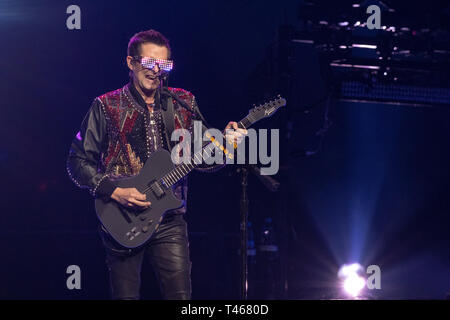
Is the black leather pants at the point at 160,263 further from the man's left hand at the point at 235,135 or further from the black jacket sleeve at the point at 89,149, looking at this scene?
the man's left hand at the point at 235,135

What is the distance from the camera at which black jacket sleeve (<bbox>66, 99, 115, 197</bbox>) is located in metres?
3.59

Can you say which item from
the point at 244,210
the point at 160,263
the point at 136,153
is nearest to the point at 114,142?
the point at 136,153

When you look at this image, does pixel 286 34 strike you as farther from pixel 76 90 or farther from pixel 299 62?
pixel 76 90

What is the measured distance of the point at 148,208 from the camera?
3.47 metres

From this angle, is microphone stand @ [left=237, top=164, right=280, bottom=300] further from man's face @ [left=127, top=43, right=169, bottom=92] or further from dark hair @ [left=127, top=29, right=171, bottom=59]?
dark hair @ [left=127, top=29, right=171, bottom=59]

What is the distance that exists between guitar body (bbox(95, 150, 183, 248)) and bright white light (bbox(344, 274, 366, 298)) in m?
3.27

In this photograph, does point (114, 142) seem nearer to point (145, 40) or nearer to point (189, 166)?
point (189, 166)

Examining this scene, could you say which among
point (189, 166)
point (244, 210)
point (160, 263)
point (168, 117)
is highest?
point (168, 117)

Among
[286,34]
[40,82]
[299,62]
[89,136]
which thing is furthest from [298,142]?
[89,136]

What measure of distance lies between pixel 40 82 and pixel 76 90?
369mm

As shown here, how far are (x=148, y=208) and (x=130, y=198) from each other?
13 centimetres

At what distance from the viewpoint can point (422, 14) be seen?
5.96 m

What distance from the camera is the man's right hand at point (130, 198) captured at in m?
3.43

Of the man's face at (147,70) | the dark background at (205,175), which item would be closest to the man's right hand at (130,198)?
the man's face at (147,70)
